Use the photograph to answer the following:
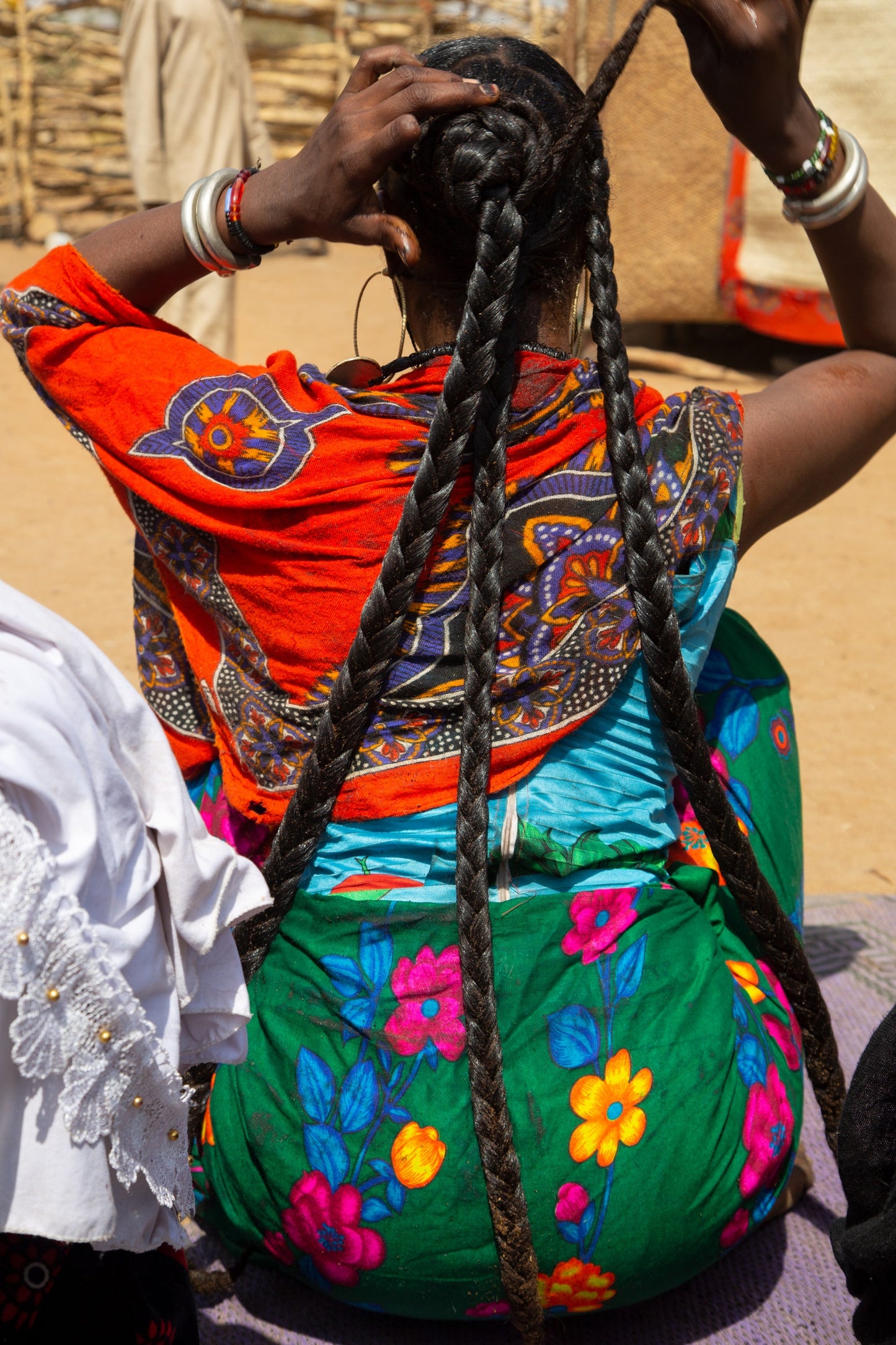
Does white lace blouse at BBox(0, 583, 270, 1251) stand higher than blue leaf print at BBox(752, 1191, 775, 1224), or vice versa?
white lace blouse at BBox(0, 583, 270, 1251)

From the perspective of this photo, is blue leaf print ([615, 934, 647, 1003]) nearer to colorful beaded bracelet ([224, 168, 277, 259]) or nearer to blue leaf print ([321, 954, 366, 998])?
blue leaf print ([321, 954, 366, 998])

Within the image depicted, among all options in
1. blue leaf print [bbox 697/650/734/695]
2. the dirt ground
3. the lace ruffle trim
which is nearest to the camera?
the lace ruffle trim

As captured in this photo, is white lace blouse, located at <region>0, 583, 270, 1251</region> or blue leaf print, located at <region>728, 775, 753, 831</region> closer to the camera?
white lace blouse, located at <region>0, 583, 270, 1251</region>

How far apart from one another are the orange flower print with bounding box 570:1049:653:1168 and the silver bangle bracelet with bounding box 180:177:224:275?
1116 millimetres

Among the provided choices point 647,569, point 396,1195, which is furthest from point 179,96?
point 396,1195

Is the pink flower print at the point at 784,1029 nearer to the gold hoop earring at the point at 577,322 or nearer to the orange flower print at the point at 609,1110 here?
the orange flower print at the point at 609,1110

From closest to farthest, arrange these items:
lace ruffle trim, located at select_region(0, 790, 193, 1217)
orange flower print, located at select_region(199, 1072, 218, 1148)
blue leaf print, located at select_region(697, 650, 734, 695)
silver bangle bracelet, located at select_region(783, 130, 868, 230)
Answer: lace ruffle trim, located at select_region(0, 790, 193, 1217)
orange flower print, located at select_region(199, 1072, 218, 1148)
silver bangle bracelet, located at select_region(783, 130, 868, 230)
blue leaf print, located at select_region(697, 650, 734, 695)

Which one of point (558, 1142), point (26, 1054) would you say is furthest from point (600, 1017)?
point (26, 1054)

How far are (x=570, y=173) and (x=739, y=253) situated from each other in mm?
6042

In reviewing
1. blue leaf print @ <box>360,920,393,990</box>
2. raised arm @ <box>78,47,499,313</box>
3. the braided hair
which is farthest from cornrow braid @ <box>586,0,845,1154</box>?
blue leaf print @ <box>360,920,393,990</box>

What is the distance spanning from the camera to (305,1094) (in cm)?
147

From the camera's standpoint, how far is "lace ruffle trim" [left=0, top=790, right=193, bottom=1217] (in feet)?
2.99

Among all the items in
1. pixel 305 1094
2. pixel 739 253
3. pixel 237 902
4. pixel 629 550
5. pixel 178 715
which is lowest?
pixel 739 253

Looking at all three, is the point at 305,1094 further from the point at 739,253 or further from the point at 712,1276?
the point at 739,253
